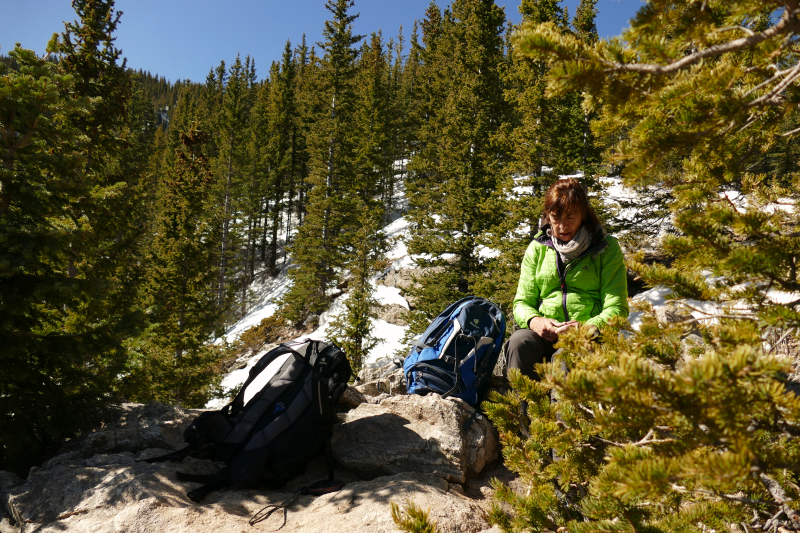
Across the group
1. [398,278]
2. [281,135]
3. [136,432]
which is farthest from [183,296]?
[281,135]

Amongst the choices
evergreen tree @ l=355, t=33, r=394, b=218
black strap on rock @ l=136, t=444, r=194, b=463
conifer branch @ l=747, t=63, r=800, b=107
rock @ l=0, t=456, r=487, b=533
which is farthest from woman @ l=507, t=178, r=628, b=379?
evergreen tree @ l=355, t=33, r=394, b=218

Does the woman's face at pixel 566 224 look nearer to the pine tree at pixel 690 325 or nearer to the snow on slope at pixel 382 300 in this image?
the pine tree at pixel 690 325

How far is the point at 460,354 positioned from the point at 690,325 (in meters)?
2.69

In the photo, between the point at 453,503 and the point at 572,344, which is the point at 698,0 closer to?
the point at 572,344

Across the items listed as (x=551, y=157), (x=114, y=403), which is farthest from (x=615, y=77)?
(x=551, y=157)

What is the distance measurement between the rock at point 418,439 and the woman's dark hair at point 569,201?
2.09 meters

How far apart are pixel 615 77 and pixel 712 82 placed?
0.98 ft

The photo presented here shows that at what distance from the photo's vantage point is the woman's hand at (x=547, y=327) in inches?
117

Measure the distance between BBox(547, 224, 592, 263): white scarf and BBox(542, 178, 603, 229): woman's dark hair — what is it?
0.40ft

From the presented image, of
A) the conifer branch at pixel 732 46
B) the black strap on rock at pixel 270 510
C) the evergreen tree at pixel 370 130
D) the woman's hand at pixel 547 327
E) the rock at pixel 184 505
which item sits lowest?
the black strap on rock at pixel 270 510

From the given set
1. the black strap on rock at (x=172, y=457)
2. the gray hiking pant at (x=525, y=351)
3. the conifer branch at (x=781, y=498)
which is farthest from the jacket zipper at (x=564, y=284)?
the black strap on rock at (x=172, y=457)

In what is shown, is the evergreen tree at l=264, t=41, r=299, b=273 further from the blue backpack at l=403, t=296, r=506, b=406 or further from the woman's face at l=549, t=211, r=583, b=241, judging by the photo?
the woman's face at l=549, t=211, r=583, b=241

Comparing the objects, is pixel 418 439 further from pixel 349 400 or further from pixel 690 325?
pixel 690 325

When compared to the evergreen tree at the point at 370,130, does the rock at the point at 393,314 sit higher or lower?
lower
